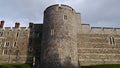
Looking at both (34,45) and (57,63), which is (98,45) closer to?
(57,63)

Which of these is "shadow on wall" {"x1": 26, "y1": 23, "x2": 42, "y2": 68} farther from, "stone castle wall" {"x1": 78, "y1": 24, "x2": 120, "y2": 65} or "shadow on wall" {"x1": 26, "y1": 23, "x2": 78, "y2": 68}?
"stone castle wall" {"x1": 78, "y1": 24, "x2": 120, "y2": 65}

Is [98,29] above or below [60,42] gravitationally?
above

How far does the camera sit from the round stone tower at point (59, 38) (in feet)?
108

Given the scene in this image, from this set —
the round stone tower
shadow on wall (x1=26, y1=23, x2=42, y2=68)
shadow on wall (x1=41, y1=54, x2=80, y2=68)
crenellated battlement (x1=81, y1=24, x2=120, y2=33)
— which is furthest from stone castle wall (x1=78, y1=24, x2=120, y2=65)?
shadow on wall (x1=26, y1=23, x2=42, y2=68)

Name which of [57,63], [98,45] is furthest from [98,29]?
[57,63]

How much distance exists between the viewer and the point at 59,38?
113 ft

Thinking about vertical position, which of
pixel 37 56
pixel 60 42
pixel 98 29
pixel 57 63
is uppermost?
pixel 98 29

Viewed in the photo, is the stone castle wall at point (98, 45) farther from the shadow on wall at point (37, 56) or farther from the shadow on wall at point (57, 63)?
the shadow on wall at point (37, 56)

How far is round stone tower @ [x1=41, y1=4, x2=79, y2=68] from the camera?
32969mm

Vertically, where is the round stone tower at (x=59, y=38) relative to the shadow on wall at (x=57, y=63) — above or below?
above

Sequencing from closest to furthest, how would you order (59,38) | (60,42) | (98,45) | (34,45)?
(60,42), (59,38), (98,45), (34,45)

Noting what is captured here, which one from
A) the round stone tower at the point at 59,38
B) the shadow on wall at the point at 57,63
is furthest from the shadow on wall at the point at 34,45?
the round stone tower at the point at 59,38

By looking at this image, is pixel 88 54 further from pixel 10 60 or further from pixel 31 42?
pixel 10 60

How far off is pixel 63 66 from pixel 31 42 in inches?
424
